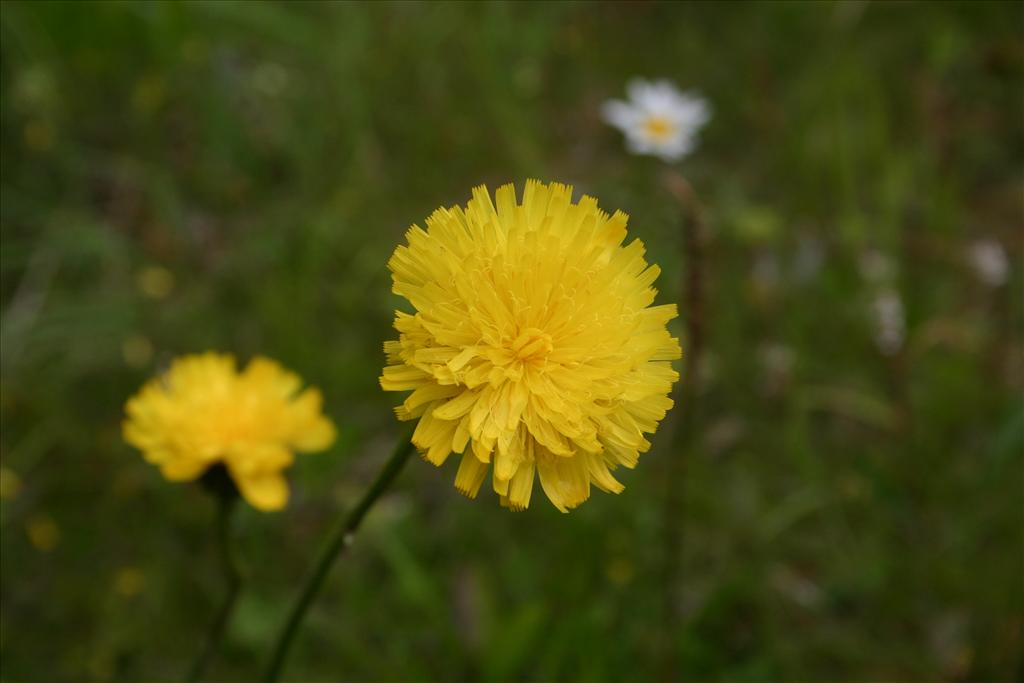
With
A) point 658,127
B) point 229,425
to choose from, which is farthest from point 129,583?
point 658,127

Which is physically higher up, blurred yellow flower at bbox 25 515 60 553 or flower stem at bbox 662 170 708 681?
flower stem at bbox 662 170 708 681

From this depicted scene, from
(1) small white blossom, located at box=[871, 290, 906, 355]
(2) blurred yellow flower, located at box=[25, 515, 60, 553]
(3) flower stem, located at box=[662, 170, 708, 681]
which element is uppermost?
(1) small white blossom, located at box=[871, 290, 906, 355]

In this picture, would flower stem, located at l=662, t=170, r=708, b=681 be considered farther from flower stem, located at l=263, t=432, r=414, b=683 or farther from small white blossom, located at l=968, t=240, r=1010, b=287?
small white blossom, located at l=968, t=240, r=1010, b=287

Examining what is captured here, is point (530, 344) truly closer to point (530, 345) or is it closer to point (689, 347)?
point (530, 345)

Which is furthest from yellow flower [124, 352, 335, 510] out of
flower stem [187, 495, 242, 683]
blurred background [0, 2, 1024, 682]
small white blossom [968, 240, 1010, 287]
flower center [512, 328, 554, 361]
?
small white blossom [968, 240, 1010, 287]

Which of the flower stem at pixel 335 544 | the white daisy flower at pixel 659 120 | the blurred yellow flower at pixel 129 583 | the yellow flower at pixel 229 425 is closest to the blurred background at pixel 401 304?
the blurred yellow flower at pixel 129 583

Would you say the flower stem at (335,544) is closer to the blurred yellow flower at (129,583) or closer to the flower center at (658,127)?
A: the blurred yellow flower at (129,583)
